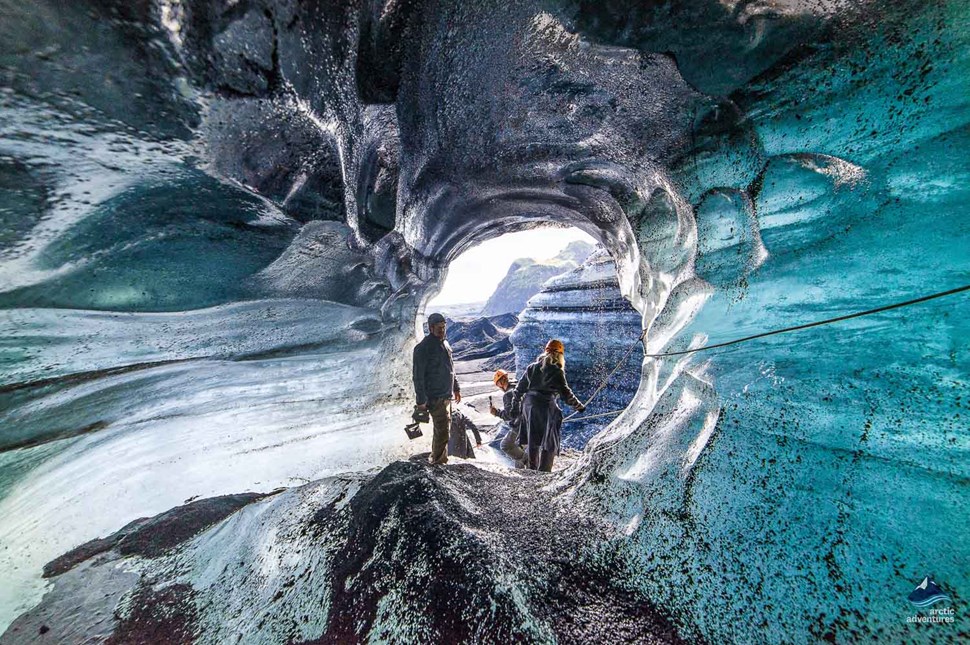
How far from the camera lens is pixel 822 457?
3.45ft

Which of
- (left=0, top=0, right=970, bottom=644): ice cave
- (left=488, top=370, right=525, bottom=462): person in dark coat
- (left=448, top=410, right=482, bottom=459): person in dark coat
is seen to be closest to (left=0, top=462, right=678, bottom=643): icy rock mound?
(left=0, top=0, right=970, bottom=644): ice cave

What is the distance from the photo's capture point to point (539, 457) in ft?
10.2

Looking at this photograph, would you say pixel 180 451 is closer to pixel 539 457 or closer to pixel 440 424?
pixel 440 424

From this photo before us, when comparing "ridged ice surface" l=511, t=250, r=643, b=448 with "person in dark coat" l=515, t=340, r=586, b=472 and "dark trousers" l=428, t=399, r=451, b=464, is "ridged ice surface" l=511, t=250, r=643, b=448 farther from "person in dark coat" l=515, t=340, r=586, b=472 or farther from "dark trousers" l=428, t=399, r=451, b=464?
"dark trousers" l=428, t=399, r=451, b=464

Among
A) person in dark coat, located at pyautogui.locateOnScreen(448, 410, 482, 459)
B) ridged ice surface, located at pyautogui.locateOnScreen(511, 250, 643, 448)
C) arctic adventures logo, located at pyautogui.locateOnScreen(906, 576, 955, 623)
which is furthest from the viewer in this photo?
ridged ice surface, located at pyautogui.locateOnScreen(511, 250, 643, 448)

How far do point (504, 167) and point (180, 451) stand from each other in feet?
9.69

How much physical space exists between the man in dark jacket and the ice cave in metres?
0.95

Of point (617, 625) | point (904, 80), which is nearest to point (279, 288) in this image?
point (617, 625)

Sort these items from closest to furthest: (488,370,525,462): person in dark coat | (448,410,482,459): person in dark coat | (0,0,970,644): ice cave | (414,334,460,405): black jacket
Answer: (0,0,970,644): ice cave < (414,334,460,405): black jacket < (488,370,525,462): person in dark coat < (448,410,482,459): person in dark coat

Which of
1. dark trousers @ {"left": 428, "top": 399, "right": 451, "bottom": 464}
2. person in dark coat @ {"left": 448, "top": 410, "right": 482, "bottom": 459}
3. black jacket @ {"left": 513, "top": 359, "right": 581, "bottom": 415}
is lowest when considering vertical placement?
person in dark coat @ {"left": 448, "top": 410, "right": 482, "bottom": 459}

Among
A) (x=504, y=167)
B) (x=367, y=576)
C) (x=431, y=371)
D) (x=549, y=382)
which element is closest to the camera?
(x=367, y=576)

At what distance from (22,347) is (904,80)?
329cm

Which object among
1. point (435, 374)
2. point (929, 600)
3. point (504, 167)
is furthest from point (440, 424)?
point (929, 600)

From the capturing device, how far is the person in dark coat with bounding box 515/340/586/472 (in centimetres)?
288
